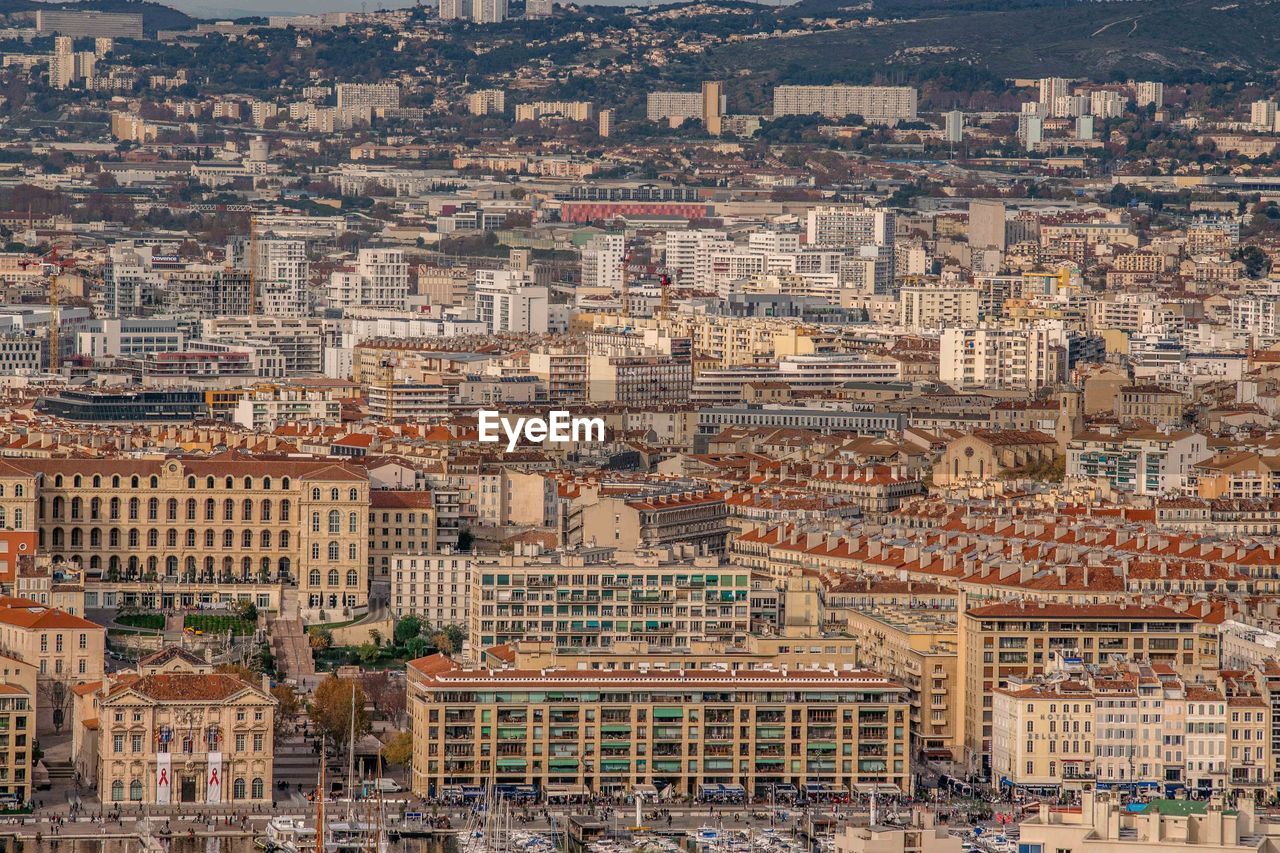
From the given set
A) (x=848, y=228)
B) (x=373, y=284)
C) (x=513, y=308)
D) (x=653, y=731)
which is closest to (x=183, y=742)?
(x=653, y=731)

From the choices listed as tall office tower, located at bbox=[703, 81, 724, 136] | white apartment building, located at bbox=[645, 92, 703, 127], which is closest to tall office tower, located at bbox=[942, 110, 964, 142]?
tall office tower, located at bbox=[703, 81, 724, 136]

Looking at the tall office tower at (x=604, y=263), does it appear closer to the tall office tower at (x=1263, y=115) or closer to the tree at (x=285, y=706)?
the tall office tower at (x=1263, y=115)

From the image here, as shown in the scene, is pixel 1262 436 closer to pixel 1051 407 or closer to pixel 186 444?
pixel 1051 407

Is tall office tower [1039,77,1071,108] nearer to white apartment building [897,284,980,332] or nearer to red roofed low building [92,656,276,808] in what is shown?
white apartment building [897,284,980,332]

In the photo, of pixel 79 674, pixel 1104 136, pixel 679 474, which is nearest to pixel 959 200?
pixel 1104 136

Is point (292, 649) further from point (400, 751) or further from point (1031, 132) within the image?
point (1031, 132)

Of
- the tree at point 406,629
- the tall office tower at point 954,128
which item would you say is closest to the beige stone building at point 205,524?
the tree at point 406,629
